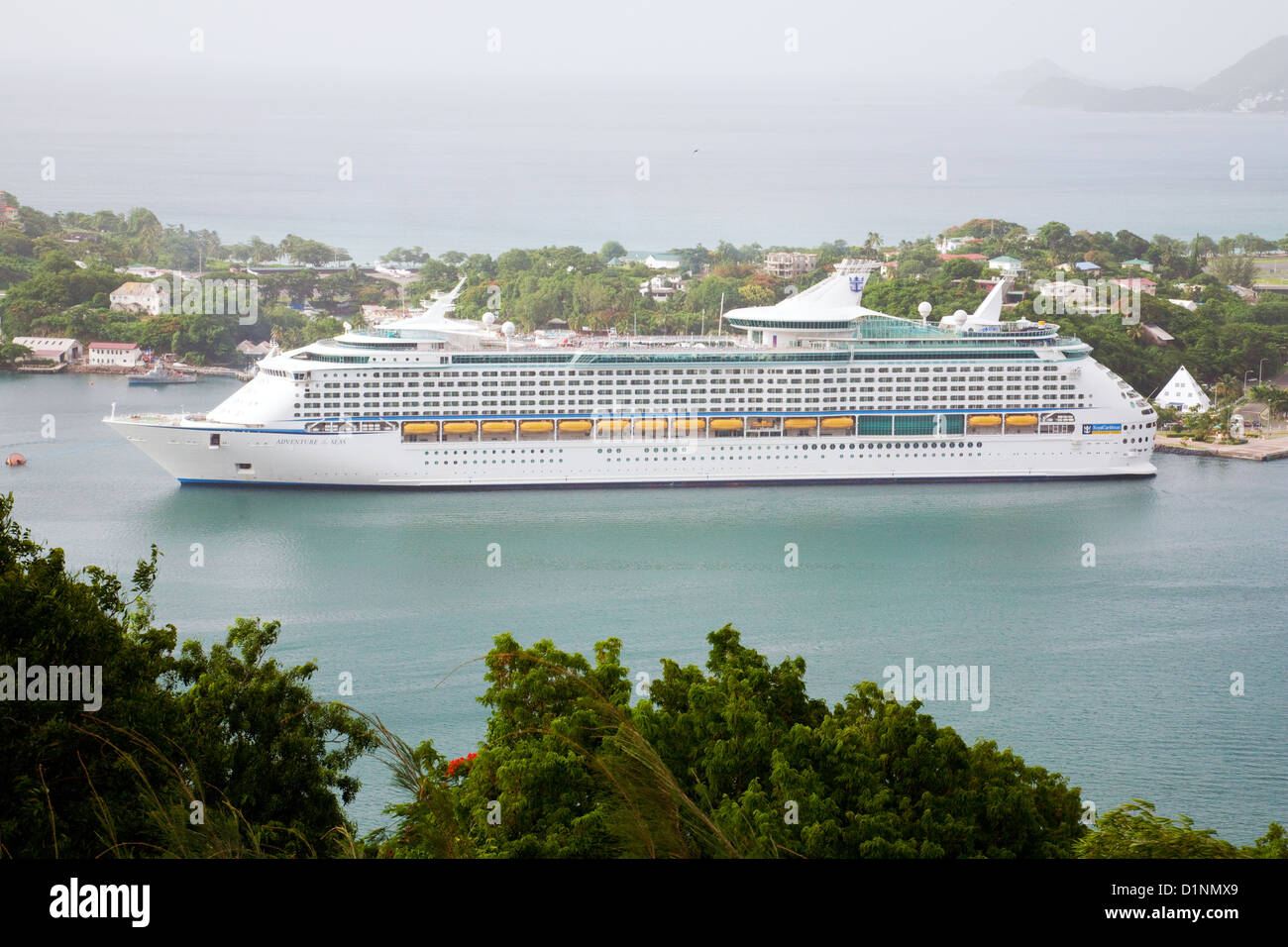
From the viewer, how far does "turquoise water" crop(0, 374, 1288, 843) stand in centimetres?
1191

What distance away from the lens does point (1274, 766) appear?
1120cm

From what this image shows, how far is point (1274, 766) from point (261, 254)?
3903 centimetres

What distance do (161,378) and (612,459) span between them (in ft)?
44.9

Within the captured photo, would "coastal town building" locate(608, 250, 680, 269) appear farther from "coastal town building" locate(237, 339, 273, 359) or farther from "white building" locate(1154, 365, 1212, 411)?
"white building" locate(1154, 365, 1212, 411)

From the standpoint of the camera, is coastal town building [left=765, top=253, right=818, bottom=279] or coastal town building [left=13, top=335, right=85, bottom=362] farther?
coastal town building [left=765, top=253, right=818, bottom=279]

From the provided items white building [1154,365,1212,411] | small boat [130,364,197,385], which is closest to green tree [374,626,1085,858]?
white building [1154,365,1212,411]

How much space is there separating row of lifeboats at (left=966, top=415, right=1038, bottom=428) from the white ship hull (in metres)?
0.46

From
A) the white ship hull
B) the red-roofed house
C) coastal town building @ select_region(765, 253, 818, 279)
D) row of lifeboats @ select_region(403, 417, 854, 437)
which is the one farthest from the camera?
coastal town building @ select_region(765, 253, 818, 279)

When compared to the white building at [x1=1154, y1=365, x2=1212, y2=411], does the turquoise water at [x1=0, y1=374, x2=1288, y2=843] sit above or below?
below

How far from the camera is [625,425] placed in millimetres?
23328

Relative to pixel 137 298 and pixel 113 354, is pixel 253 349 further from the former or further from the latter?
pixel 137 298

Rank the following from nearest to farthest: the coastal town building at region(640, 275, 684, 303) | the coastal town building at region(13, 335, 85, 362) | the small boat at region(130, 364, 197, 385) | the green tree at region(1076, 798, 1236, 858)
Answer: the green tree at region(1076, 798, 1236, 858) → the small boat at region(130, 364, 197, 385) → the coastal town building at region(13, 335, 85, 362) → the coastal town building at region(640, 275, 684, 303)
